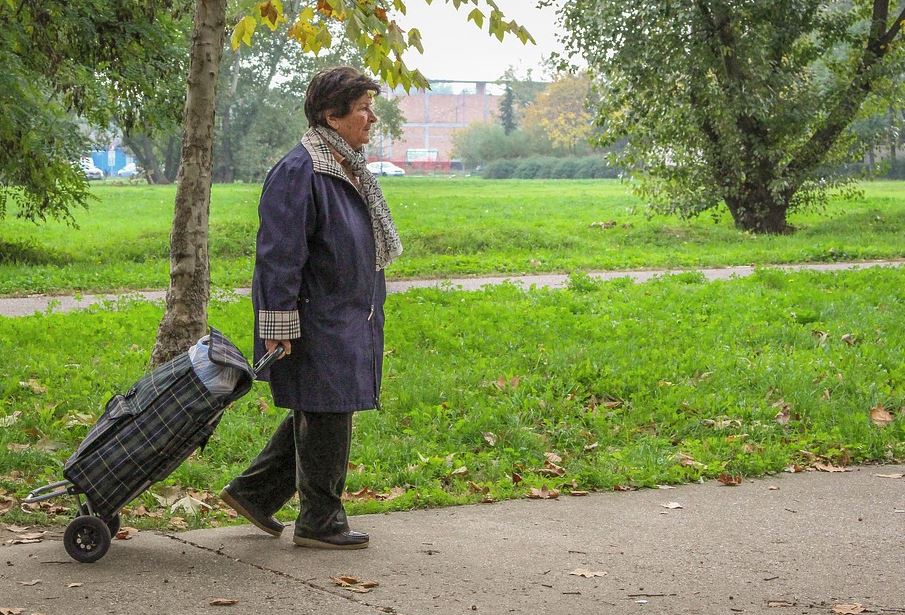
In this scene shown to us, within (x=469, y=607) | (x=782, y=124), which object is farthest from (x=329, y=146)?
(x=782, y=124)

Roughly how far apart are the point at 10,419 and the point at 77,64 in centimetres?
607

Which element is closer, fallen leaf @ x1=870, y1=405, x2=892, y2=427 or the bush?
fallen leaf @ x1=870, y1=405, x2=892, y2=427

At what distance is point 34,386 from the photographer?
864cm

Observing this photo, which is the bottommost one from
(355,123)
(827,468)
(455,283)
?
(827,468)

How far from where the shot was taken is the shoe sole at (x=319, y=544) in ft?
17.4

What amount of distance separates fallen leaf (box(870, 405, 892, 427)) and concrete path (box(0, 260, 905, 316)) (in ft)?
17.4

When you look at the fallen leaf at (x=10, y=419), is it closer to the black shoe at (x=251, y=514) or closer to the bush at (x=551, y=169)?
the black shoe at (x=251, y=514)

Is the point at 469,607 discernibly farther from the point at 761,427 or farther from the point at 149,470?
the point at 761,427

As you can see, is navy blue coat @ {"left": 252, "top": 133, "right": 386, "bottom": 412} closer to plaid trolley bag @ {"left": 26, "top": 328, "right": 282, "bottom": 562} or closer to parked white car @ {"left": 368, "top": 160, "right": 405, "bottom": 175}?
plaid trolley bag @ {"left": 26, "top": 328, "right": 282, "bottom": 562}

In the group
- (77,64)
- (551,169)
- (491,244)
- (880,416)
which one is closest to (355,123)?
(880,416)

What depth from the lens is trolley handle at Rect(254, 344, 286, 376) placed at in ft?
16.4

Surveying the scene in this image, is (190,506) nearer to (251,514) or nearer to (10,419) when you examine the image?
(251,514)

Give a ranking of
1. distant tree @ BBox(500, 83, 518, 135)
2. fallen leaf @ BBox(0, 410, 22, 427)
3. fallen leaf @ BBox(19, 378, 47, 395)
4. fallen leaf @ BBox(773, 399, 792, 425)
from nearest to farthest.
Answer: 1. fallen leaf @ BBox(0, 410, 22, 427)
2. fallen leaf @ BBox(773, 399, 792, 425)
3. fallen leaf @ BBox(19, 378, 47, 395)
4. distant tree @ BBox(500, 83, 518, 135)

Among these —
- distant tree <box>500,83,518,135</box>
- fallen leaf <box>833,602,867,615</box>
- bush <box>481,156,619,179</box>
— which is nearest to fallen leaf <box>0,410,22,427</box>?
fallen leaf <box>833,602,867,615</box>
